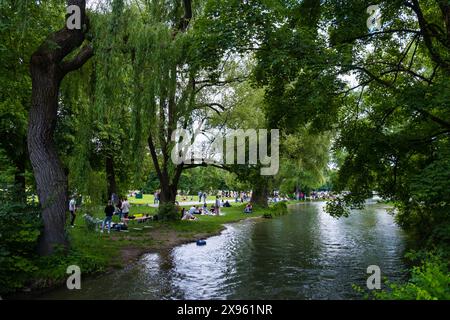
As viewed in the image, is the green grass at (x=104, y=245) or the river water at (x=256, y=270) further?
the green grass at (x=104, y=245)

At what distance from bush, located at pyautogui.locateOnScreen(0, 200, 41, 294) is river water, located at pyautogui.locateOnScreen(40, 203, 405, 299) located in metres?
0.93

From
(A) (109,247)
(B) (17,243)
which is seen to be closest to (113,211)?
(A) (109,247)

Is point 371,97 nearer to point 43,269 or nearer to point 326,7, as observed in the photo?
point 326,7

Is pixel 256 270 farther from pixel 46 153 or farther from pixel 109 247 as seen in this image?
pixel 46 153

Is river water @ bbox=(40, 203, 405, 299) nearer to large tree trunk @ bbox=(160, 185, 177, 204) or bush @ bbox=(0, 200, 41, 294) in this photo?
bush @ bbox=(0, 200, 41, 294)

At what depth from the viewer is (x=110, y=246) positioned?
1600 centimetres

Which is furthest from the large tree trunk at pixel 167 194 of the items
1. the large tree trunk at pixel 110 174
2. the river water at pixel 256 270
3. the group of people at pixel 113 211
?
the river water at pixel 256 270

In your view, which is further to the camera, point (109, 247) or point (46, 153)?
point (109, 247)

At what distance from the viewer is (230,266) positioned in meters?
14.2

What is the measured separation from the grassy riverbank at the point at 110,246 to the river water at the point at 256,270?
516 mm

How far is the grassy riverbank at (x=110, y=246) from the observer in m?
10.8

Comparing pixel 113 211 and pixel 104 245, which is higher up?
pixel 113 211

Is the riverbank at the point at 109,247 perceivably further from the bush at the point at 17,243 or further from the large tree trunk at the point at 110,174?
the large tree trunk at the point at 110,174

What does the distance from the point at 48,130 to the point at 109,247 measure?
5851 mm
